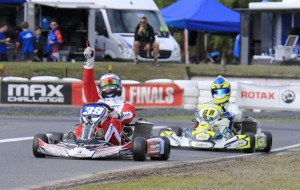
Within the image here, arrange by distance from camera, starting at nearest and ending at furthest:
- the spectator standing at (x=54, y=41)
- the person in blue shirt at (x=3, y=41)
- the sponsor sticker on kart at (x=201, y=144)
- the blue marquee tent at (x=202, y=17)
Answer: the sponsor sticker on kart at (x=201, y=144) < the person in blue shirt at (x=3, y=41) < the spectator standing at (x=54, y=41) < the blue marquee tent at (x=202, y=17)

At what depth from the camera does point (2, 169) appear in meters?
11.5

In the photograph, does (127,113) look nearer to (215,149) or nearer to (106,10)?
(215,149)

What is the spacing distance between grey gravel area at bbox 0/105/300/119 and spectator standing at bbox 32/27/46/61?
4.38m

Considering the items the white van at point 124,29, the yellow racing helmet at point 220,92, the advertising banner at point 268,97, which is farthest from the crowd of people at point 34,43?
the yellow racing helmet at point 220,92

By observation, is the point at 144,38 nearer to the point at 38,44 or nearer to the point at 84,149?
the point at 38,44

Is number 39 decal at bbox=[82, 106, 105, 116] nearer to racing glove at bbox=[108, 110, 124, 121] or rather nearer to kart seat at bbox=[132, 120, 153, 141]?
racing glove at bbox=[108, 110, 124, 121]

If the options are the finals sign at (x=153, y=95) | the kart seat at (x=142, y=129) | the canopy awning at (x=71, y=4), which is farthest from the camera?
the canopy awning at (x=71, y=4)

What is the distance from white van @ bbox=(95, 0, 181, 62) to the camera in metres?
29.9

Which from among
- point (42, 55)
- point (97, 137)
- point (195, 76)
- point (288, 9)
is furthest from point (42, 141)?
point (288, 9)

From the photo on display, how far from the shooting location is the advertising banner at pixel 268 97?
24312 millimetres

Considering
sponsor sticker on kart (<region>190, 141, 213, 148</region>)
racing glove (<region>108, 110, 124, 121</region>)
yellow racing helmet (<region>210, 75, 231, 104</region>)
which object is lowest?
sponsor sticker on kart (<region>190, 141, 213, 148</region>)

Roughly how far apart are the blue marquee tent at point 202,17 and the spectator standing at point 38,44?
25.0 ft

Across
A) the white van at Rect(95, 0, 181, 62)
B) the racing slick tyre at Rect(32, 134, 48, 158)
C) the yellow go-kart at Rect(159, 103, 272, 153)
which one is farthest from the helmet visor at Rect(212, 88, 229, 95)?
the white van at Rect(95, 0, 181, 62)

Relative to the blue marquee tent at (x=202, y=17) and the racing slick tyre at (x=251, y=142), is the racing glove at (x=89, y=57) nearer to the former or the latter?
the racing slick tyre at (x=251, y=142)
